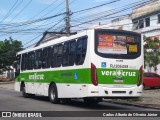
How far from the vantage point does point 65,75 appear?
Answer: 19.4 m

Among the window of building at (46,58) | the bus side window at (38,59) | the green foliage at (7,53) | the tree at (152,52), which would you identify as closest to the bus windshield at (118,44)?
the window of building at (46,58)

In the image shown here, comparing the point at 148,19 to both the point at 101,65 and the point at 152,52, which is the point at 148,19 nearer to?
the point at 152,52

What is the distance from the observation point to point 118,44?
17719 mm

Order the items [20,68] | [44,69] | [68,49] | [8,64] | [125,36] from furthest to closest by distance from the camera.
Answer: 1. [8,64]
2. [20,68]
3. [44,69]
4. [68,49]
5. [125,36]

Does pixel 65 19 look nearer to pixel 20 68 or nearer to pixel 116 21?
pixel 20 68

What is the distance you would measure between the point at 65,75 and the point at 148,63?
19.3 meters

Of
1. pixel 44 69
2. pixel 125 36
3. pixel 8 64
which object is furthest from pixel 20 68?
pixel 8 64

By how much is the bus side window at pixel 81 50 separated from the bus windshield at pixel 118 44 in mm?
595

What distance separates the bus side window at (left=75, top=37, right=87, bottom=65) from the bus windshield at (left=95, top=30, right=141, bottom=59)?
59cm

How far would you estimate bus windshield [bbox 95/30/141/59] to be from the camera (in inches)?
685

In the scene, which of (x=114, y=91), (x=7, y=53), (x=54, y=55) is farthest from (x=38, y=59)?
(x=7, y=53)

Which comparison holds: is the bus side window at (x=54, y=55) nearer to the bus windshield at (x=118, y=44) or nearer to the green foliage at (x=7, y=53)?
the bus windshield at (x=118, y=44)

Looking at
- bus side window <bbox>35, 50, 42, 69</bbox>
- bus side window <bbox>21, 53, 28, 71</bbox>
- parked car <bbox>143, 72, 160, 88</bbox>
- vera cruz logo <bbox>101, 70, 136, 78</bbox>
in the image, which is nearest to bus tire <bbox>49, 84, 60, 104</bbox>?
bus side window <bbox>35, 50, 42, 69</bbox>

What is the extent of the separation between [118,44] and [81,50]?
1.61 m
